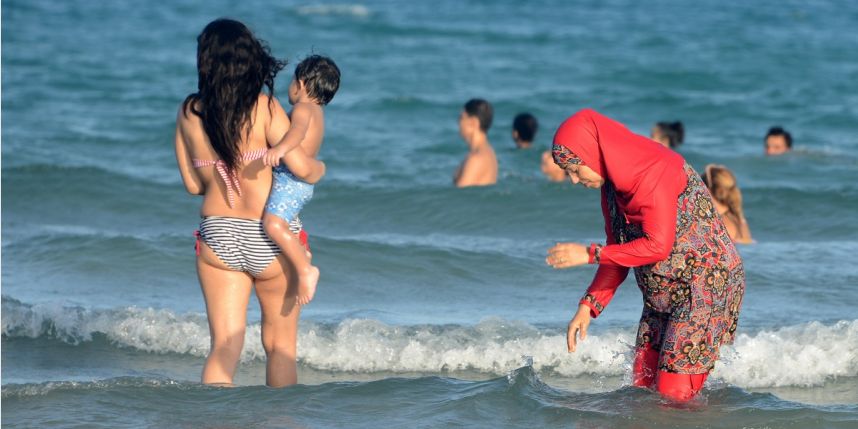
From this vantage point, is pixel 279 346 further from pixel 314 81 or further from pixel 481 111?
pixel 481 111

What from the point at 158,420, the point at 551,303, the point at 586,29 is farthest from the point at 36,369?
the point at 586,29

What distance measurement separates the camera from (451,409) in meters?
5.18

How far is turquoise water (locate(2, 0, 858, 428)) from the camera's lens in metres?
5.27

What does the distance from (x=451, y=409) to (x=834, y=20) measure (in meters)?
27.7

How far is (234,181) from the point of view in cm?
459

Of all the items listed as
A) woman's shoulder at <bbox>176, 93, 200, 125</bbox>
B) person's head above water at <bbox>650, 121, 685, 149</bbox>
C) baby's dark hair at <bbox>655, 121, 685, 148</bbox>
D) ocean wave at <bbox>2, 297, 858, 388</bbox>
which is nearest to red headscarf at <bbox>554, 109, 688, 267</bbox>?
woman's shoulder at <bbox>176, 93, 200, 125</bbox>

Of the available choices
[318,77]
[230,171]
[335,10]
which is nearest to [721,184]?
[318,77]

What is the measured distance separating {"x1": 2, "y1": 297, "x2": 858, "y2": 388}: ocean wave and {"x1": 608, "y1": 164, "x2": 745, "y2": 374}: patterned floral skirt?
159cm

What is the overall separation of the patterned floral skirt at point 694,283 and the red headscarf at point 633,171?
0.42 feet

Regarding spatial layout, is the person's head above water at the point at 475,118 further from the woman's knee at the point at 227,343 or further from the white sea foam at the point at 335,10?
the white sea foam at the point at 335,10

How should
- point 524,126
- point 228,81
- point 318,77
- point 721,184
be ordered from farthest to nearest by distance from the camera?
point 524,126, point 721,184, point 318,77, point 228,81

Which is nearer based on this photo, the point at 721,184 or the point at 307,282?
the point at 307,282

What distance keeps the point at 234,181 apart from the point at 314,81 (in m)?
0.50

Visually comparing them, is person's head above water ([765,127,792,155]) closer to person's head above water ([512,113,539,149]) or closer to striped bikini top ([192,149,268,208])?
person's head above water ([512,113,539,149])
